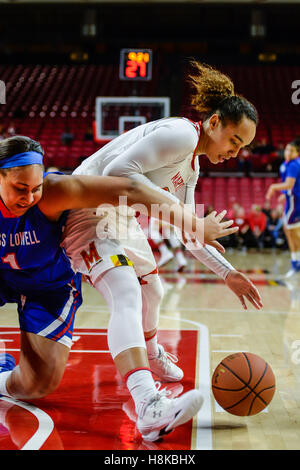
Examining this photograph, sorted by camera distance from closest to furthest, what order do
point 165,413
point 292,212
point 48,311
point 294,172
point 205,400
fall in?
1. point 165,413
2. point 48,311
3. point 205,400
4. point 294,172
5. point 292,212

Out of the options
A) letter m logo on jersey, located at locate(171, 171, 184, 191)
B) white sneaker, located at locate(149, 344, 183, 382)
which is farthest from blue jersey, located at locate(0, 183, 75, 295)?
white sneaker, located at locate(149, 344, 183, 382)

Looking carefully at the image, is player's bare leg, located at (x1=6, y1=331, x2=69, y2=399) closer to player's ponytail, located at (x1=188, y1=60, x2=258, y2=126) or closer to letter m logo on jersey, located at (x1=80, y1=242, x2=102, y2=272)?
letter m logo on jersey, located at (x1=80, y1=242, x2=102, y2=272)

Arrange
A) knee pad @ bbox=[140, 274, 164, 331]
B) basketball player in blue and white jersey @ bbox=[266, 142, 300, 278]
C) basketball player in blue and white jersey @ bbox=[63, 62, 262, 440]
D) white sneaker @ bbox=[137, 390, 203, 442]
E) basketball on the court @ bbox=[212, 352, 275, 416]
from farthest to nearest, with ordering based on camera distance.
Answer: basketball player in blue and white jersey @ bbox=[266, 142, 300, 278] → knee pad @ bbox=[140, 274, 164, 331] → basketball on the court @ bbox=[212, 352, 275, 416] → basketball player in blue and white jersey @ bbox=[63, 62, 262, 440] → white sneaker @ bbox=[137, 390, 203, 442]

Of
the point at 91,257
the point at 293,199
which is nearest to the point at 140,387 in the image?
the point at 91,257

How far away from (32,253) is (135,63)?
29.3 ft

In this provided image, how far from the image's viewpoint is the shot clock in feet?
35.3

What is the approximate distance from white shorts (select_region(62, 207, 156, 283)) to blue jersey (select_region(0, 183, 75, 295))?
7cm

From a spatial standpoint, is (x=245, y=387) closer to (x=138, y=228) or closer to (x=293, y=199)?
(x=138, y=228)

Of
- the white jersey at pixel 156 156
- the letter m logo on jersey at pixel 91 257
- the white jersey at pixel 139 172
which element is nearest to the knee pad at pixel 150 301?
the white jersey at pixel 139 172

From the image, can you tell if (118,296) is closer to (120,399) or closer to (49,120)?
(120,399)

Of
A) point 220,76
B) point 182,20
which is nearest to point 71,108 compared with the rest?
point 182,20

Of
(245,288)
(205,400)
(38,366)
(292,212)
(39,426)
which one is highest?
(245,288)

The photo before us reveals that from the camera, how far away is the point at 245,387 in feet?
8.11

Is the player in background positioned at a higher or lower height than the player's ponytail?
lower
